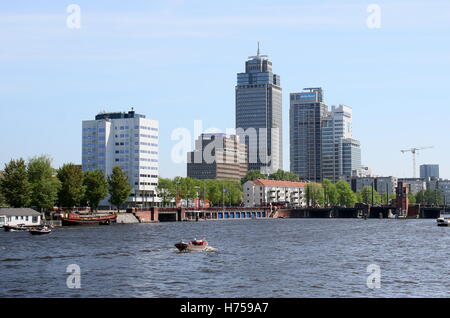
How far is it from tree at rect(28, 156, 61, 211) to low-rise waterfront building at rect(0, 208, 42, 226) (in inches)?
420

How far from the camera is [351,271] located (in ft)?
251

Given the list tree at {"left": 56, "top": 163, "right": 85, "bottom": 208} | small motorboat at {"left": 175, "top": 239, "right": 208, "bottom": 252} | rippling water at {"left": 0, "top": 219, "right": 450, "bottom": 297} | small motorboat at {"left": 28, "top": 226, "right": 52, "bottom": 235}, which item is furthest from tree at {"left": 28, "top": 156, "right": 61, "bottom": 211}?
small motorboat at {"left": 175, "top": 239, "right": 208, "bottom": 252}

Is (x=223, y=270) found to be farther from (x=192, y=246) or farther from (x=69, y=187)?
(x=69, y=187)

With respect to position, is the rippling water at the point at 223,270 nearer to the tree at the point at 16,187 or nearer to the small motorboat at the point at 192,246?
the small motorboat at the point at 192,246

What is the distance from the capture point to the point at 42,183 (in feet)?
602

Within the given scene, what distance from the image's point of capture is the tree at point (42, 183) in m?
Result: 183

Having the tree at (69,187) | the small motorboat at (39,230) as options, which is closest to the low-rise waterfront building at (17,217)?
the small motorboat at (39,230)

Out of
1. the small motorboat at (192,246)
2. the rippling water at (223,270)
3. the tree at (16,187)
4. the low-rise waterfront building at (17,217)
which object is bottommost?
the rippling water at (223,270)

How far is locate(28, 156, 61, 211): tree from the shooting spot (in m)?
183

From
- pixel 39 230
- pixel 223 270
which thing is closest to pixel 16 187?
pixel 39 230

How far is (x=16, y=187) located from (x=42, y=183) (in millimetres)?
7892

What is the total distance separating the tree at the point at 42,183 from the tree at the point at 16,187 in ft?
12.8
